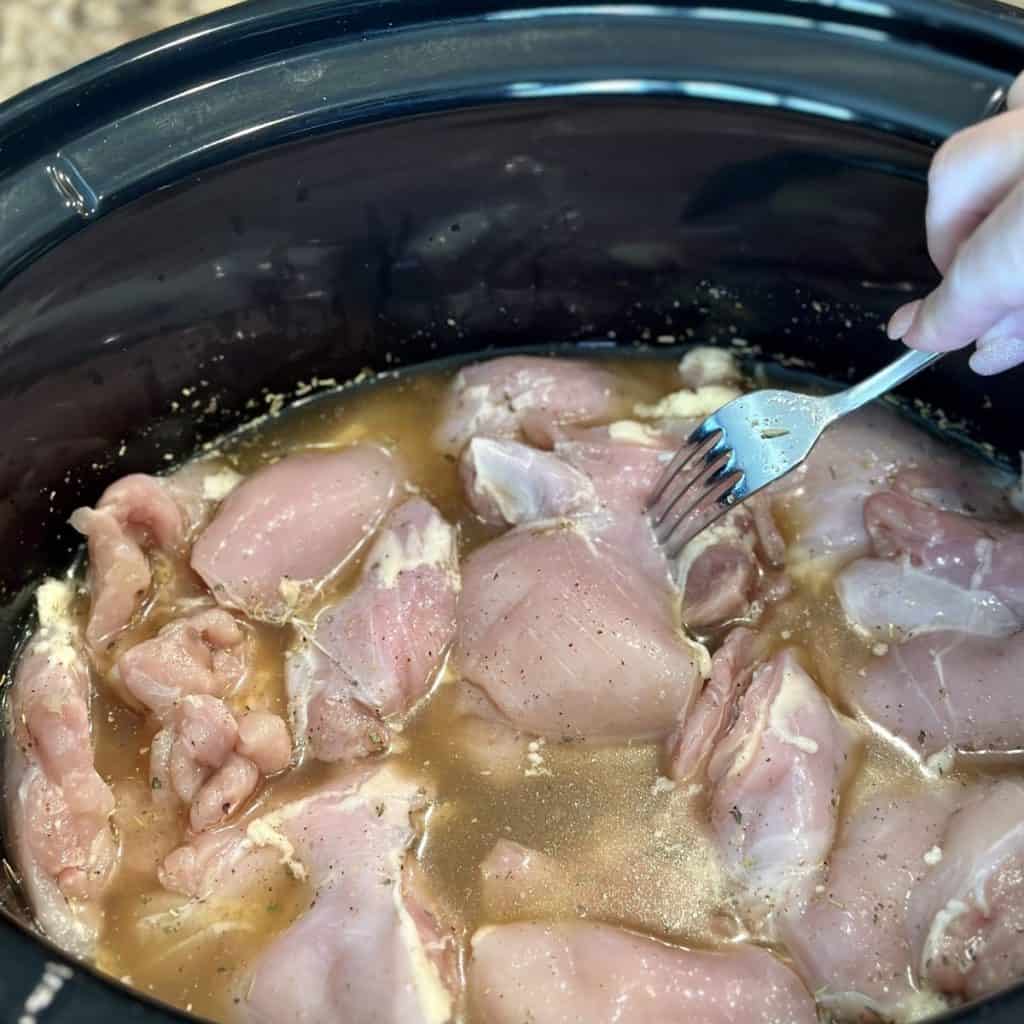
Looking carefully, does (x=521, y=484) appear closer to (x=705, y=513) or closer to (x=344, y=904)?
(x=705, y=513)

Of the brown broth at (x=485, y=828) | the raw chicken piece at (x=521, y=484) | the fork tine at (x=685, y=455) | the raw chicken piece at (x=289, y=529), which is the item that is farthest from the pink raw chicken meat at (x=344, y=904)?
the fork tine at (x=685, y=455)

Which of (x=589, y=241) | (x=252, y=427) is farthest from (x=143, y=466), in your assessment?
(x=589, y=241)

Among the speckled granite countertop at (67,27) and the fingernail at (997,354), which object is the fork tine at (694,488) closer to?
the fingernail at (997,354)

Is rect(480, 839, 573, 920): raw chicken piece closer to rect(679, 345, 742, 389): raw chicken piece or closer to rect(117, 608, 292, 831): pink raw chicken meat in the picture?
rect(117, 608, 292, 831): pink raw chicken meat

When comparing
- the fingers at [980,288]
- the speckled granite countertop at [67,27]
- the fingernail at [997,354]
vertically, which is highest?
the speckled granite countertop at [67,27]

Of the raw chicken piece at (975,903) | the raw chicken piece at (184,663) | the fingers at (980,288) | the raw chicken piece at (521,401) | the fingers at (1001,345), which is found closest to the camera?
the fingers at (980,288)

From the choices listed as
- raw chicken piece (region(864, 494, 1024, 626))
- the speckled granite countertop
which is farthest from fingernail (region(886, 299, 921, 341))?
the speckled granite countertop
